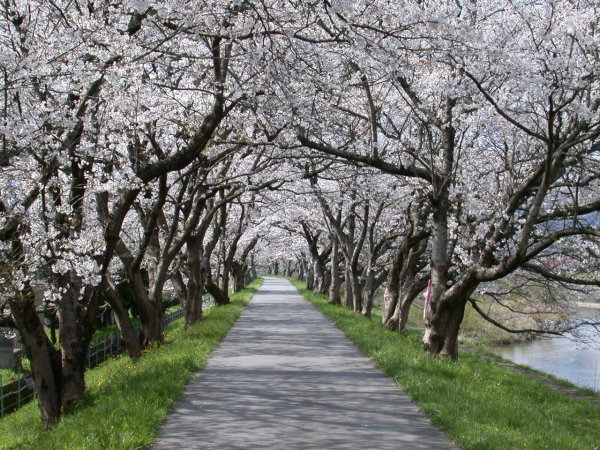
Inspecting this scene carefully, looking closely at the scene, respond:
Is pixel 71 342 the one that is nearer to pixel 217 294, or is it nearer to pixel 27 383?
pixel 27 383

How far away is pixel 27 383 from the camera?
49.2 feet

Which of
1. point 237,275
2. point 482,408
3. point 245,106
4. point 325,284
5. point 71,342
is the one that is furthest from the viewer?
point 237,275

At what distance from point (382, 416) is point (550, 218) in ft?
18.2

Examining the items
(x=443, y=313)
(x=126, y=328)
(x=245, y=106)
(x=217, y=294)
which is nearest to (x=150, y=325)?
(x=126, y=328)

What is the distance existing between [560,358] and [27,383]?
21.2 m

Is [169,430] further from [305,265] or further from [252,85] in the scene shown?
[305,265]

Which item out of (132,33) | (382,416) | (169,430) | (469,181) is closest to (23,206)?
(132,33)

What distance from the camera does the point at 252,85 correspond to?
9672mm

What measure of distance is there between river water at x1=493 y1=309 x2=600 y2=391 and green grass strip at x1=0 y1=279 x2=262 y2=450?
561 inches

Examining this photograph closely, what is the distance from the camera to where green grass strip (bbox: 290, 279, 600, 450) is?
573 cm

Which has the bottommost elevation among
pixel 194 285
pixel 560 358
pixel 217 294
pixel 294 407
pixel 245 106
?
pixel 560 358

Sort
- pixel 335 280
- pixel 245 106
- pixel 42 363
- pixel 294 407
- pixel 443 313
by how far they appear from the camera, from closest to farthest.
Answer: pixel 294 407, pixel 42 363, pixel 245 106, pixel 443 313, pixel 335 280

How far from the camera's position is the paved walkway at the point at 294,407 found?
18.7 feet

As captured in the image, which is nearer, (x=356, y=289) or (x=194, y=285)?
(x=194, y=285)
